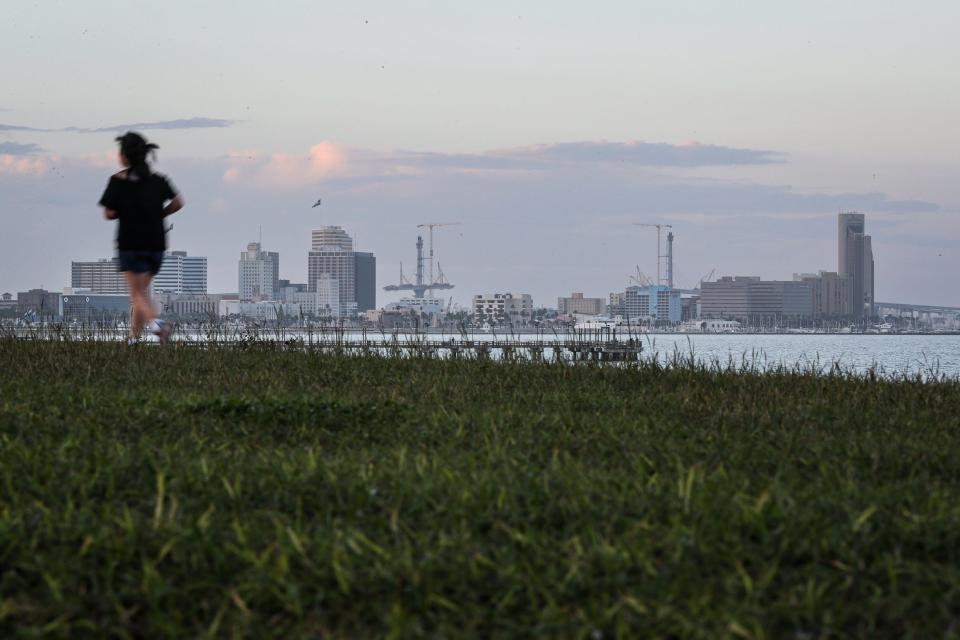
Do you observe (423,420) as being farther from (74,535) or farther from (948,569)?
(948,569)

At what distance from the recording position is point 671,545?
3516 millimetres

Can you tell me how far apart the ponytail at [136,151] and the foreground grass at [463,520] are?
3673 mm

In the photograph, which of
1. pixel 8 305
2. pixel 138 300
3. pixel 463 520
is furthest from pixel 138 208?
pixel 8 305

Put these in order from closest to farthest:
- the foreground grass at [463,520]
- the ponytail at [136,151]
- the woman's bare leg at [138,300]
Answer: the foreground grass at [463,520] → the ponytail at [136,151] → the woman's bare leg at [138,300]

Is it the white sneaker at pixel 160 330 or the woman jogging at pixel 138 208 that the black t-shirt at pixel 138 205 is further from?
the white sneaker at pixel 160 330

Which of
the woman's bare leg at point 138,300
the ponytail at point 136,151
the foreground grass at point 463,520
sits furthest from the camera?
the woman's bare leg at point 138,300

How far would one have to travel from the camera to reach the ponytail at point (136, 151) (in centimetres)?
980

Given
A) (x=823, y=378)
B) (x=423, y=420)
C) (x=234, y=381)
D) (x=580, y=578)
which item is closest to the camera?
(x=580, y=578)

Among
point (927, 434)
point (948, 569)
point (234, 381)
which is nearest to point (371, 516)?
point (948, 569)

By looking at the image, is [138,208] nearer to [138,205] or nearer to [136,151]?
[138,205]

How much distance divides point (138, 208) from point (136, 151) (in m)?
0.48

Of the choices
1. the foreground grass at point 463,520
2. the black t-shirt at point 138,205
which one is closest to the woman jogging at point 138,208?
the black t-shirt at point 138,205

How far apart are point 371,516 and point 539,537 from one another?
0.59 metres

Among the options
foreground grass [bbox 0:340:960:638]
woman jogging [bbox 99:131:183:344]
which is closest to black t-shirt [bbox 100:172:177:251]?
woman jogging [bbox 99:131:183:344]
